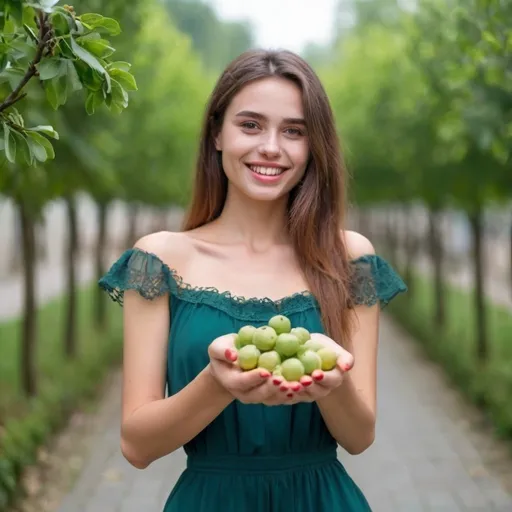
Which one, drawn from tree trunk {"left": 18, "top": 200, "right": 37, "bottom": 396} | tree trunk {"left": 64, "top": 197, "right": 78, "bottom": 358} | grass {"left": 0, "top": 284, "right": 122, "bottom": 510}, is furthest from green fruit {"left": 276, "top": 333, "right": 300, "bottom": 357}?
tree trunk {"left": 64, "top": 197, "right": 78, "bottom": 358}

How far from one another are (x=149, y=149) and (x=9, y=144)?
12.0 m

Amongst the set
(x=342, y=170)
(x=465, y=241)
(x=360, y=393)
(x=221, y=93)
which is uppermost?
(x=221, y=93)

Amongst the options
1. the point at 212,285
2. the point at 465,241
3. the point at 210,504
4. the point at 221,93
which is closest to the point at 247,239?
the point at 212,285

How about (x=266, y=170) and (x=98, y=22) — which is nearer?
(x=98, y=22)

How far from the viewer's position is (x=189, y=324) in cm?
267

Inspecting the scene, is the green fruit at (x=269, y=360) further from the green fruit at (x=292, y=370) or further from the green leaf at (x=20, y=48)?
the green leaf at (x=20, y=48)

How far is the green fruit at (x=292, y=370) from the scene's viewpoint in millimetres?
2229

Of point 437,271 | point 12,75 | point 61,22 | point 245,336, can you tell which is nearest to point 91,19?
point 61,22

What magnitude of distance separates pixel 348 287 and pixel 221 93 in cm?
65

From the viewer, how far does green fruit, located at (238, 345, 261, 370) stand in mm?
2244

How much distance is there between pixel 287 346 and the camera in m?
2.27

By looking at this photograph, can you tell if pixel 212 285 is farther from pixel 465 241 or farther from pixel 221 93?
pixel 465 241

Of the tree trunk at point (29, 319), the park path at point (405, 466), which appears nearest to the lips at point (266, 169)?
the park path at point (405, 466)

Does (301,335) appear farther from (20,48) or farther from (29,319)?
(29,319)
